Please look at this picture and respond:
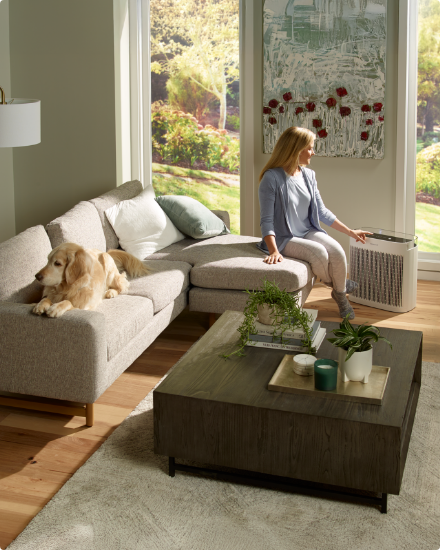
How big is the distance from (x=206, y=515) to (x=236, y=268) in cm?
178

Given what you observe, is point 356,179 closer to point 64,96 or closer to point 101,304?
point 64,96

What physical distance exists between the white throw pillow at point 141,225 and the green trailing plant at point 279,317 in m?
1.43

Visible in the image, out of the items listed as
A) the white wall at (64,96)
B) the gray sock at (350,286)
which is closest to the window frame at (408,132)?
the gray sock at (350,286)

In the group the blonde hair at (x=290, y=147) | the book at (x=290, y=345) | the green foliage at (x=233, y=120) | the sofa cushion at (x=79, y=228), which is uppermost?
the green foliage at (x=233, y=120)

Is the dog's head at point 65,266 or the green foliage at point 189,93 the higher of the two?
the green foliage at point 189,93

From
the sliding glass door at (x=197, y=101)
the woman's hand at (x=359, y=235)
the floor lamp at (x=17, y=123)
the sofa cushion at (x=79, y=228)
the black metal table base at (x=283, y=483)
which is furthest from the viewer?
the sliding glass door at (x=197, y=101)

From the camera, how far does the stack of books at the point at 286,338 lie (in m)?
2.72

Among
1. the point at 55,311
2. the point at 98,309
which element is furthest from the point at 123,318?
the point at 55,311

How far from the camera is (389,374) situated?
2551mm

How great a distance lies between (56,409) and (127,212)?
1.51 m

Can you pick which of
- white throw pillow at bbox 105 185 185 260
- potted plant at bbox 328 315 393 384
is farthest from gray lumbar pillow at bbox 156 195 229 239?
potted plant at bbox 328 315 393 384

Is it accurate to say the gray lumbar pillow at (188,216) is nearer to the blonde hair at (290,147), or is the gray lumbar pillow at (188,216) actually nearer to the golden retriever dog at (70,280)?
the blonde hair at (290,147)

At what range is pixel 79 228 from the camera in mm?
3553

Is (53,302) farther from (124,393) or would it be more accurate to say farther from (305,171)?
(305,171)
